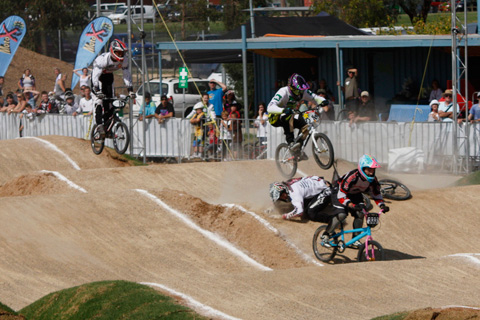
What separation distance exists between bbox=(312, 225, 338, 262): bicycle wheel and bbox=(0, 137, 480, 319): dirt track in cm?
19

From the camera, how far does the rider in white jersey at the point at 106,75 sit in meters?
16.3

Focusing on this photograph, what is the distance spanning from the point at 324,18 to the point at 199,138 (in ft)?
35.9

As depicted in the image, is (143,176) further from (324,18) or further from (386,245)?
(324,18)

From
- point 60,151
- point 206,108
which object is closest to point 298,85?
point 206,108

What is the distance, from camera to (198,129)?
2125cm

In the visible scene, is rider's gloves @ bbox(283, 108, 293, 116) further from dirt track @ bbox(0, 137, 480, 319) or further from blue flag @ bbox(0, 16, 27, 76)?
blue flag @ bbox(0, 16, 27, 76)

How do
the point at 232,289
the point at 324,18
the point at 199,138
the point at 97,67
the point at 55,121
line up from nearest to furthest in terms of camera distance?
the point at 232,289 < the point at 97,67 < the point at 199,138 < the point at 55,121 < the point at 324,18

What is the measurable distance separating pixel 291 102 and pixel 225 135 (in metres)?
5.68

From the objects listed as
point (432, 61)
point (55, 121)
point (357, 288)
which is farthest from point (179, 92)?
point (357, 288)

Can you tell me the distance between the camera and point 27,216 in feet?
47.0

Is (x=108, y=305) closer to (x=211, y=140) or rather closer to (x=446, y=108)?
(x=211, y=140)

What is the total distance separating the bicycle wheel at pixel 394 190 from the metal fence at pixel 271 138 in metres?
3.37

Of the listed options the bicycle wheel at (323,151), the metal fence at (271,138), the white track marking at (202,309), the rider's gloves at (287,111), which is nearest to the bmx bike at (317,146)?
the bicycle wheel at (323,151)

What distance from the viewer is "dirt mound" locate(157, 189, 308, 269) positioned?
45.7 feet
